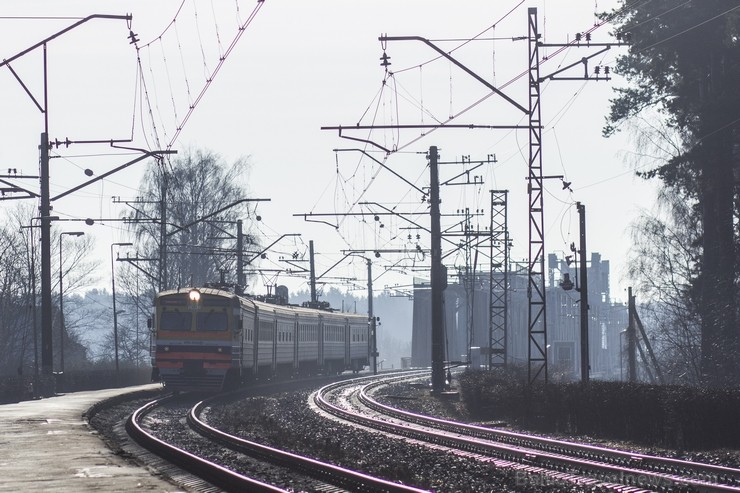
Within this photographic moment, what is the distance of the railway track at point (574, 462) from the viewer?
14.5 meters

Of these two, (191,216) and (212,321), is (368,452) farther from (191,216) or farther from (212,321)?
(191,216)

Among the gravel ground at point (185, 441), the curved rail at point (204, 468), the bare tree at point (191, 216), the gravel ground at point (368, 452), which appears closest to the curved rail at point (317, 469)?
the gravel ground at point (185, 441)

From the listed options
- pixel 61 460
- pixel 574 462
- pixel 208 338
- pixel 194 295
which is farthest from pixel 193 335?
pixel 574 462

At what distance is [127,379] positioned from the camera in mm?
51625

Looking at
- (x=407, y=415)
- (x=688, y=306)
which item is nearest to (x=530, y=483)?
(x=407, y=415)

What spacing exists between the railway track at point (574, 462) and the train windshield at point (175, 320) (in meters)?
10.6

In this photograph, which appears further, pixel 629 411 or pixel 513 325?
pixel 513 325

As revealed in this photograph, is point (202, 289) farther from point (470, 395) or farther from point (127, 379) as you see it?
point (127, 379)

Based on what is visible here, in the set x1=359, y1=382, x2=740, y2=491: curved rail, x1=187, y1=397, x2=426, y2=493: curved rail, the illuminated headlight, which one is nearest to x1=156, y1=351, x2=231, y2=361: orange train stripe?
the illuminated headlight

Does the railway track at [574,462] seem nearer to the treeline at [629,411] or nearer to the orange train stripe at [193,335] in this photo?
the treeline at [629,411]

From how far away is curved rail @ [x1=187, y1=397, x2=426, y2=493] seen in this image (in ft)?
44.7

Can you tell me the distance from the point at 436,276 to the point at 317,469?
81.4ft

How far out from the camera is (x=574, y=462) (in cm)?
1658

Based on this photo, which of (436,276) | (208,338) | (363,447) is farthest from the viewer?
(436,276)
